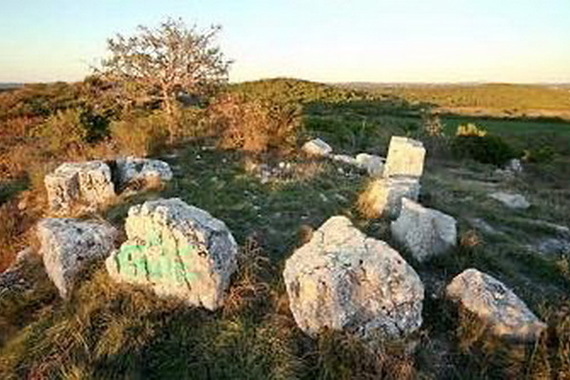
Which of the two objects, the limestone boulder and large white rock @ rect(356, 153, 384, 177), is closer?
large white rock @ rect(356, 153, 384, 177)

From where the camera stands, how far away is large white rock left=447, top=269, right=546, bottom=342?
721cm

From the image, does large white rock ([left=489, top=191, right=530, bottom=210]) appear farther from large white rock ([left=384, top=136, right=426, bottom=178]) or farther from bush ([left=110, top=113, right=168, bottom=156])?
bush ([left=110, top=113, right=168, bottom=156])

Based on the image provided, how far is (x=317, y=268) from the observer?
7262 millimetres

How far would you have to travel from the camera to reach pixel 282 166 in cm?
1234

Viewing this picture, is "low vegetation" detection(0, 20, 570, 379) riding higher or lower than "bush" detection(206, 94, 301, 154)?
lower

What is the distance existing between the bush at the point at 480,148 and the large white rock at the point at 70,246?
1746cm

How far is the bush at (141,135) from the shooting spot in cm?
1334

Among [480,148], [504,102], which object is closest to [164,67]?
[480,148]

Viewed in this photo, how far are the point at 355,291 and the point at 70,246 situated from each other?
3.70 meters

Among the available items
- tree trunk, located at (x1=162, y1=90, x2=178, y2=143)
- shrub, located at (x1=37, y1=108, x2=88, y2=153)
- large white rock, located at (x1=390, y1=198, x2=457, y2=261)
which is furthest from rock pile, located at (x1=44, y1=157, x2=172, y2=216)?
shrub, located at (x1=37, y1=108, x2=88, y2=153)

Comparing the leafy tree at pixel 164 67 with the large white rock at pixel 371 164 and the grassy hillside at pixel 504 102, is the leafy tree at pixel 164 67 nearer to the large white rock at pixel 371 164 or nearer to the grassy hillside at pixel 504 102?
the large white rock at pixel 371 164

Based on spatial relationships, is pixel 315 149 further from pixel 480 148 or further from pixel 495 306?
pixel 480 148

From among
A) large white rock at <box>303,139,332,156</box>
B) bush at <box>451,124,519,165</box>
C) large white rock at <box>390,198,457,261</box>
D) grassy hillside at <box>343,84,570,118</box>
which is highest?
large white rock at <box>390,198,457,261</box>

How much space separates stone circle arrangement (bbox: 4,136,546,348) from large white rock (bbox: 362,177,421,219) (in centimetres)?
→ 61
